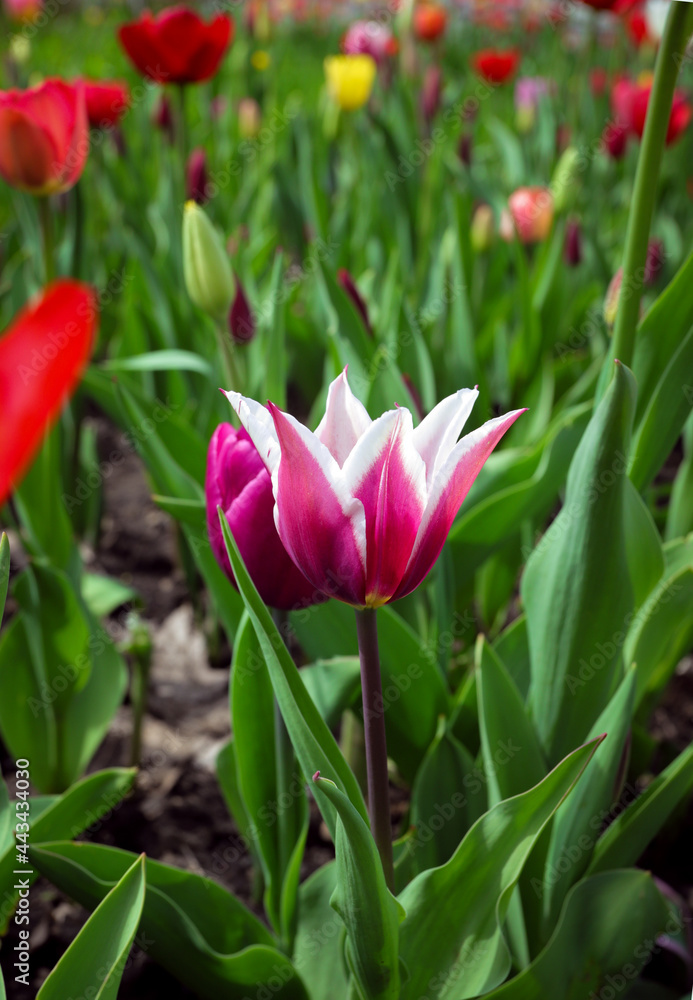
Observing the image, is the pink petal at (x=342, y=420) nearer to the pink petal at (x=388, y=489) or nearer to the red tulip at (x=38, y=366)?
the pink petal at (x=388, y=489)

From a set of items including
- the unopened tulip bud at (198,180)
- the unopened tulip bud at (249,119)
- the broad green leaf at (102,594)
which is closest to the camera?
the broad green leaf at (102,594)

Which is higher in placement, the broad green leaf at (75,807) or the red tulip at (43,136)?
the red tulip at (43,136)

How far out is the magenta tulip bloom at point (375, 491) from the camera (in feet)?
1.12

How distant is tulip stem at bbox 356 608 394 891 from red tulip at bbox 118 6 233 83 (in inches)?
37.6

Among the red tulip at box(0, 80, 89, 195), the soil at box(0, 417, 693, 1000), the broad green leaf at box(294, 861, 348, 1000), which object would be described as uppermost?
the red tulip at box(0, 80, 89, 195)

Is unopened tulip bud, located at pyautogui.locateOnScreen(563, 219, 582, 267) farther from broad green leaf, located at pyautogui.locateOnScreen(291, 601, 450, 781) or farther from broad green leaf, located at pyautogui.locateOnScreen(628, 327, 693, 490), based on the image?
broad green leaf, located at pyautogui.locateOnScreen(291, 601, 450, 781)

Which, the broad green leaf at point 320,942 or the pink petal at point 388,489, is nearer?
the pink petal at point 388,489

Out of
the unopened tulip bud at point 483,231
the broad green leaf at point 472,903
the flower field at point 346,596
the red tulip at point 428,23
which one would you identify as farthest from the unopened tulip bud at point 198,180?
the red tulip at point 428,23

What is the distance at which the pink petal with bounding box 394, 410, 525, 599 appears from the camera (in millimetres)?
338

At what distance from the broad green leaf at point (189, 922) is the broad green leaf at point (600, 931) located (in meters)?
0.16

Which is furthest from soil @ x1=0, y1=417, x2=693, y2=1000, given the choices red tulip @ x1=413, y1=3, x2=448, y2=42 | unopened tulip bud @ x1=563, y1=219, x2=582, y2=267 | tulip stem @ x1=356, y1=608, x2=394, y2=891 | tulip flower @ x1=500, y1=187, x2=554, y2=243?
red tulip @ x1=413, y1=3, x2=448, y2=42

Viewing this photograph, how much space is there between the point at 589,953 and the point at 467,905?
→ 0.14 meters

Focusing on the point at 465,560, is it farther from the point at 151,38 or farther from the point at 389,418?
the point at 151,38

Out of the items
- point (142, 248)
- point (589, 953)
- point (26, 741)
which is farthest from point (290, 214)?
point (589, 953)
